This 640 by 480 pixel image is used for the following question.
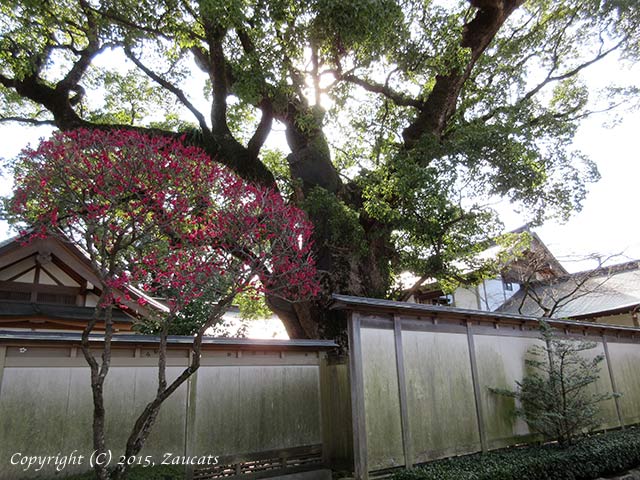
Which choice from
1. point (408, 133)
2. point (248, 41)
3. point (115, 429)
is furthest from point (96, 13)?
point (115, 429)

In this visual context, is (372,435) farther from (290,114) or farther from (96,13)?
(96,13)

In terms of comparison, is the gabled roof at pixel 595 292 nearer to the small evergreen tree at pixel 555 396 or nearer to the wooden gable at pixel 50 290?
the small evergreen tree at pixel 555 396

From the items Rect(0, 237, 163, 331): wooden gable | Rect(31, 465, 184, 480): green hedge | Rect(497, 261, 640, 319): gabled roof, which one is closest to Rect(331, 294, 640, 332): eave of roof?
Rect(31, 465, 184, 480): green hedge

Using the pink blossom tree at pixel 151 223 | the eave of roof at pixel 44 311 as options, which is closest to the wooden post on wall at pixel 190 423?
Answer: the pink blossom tree at pixel 151 223

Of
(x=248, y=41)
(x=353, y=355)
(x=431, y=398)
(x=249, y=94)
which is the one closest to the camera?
(x=353, y=355)

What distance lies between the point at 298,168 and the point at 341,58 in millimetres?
3047

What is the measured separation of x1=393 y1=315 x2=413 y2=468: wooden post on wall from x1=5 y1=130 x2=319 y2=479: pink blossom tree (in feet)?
6.48

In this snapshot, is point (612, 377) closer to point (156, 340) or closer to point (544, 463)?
point (544, 463)

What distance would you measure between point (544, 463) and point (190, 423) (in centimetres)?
518

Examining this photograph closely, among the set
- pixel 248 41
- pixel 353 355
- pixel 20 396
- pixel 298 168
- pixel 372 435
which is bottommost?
pixel 372 435

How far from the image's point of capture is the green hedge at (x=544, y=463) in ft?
18.4

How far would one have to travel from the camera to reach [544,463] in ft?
20.0

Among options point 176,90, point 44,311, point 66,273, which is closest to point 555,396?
point 44,311

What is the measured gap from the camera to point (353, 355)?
6047mm
